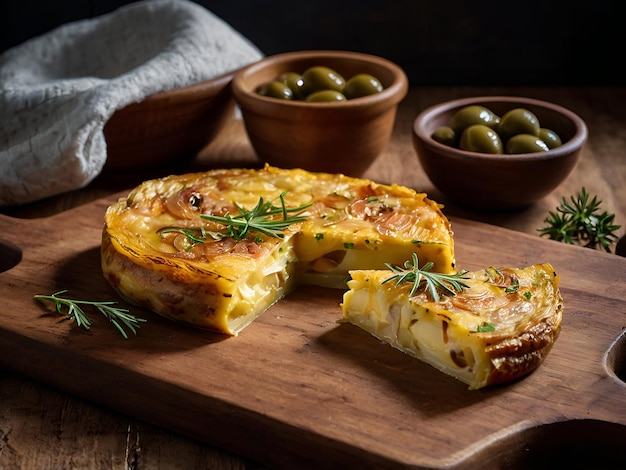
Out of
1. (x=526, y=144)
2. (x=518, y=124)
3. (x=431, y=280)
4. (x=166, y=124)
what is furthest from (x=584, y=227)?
(x=166, y=124)

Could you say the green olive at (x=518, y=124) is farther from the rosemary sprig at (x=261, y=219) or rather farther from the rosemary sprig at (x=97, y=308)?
the rosemary sprig at (x=97, y=308)

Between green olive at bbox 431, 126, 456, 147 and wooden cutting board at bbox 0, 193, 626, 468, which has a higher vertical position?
green olive at bbox 431, 126, 456, 147

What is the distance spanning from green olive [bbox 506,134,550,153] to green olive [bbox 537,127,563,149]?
3 centimetres

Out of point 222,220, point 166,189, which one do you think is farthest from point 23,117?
point 222,220

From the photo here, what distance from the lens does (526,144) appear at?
Result: 12.6 ft

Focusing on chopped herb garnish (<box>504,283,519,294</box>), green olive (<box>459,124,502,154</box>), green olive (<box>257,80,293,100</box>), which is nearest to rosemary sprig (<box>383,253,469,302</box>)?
chopped herb garnish (<box>504,283,519,294</box>)

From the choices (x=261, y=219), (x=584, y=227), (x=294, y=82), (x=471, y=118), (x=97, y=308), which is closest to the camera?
(x=97, y=308)

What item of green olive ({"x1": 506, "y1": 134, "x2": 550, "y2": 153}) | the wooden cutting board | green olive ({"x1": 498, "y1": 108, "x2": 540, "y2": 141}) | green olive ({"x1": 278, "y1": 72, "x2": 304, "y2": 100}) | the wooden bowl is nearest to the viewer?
the wooden cutting board

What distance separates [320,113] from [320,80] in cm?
37

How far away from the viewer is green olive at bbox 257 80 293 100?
4309 mm

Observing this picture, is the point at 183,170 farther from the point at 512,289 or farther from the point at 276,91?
the point at 512,289

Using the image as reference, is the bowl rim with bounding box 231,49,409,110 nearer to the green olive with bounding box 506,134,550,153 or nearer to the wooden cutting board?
the green olive with bounding box 506,134,550,153

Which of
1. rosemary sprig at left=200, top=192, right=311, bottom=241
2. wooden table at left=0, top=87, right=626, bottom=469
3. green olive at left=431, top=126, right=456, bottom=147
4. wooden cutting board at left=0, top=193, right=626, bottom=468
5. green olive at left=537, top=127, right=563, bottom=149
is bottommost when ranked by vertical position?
wooden table at left=0, top=87, right=626, bottom=469

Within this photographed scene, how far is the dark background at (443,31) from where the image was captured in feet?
18.2
